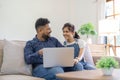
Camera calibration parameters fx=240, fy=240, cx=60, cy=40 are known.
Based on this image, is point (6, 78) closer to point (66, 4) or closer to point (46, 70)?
point (46, 70)

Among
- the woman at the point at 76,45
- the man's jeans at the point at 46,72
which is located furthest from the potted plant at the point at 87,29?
the man's jeans at the point at 46,72

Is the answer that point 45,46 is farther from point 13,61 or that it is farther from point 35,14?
point 35,14

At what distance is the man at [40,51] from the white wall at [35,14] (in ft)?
6.20

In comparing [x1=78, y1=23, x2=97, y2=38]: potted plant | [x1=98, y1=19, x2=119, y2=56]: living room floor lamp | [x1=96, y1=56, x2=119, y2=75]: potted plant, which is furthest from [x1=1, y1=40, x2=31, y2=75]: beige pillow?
[x1=78, y1=23, x2=97, y2=38]: potted plant

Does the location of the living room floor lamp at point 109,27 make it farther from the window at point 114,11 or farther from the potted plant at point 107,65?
the potted plant at point 107,65

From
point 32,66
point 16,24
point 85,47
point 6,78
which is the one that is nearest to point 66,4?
point 16,24

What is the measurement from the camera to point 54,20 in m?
4.93

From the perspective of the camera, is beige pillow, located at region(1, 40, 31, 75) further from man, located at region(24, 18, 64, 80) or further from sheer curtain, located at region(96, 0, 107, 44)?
sheer curtain, located at region(96, 0, 107, 44)

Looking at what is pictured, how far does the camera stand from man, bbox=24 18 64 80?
237 centimetres

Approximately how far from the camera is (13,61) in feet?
8.31

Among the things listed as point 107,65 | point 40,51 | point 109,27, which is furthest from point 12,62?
point 109,27

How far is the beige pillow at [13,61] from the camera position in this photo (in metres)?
2.51

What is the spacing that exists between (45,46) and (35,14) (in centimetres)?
216

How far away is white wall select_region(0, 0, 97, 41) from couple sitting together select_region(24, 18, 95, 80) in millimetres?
1800
